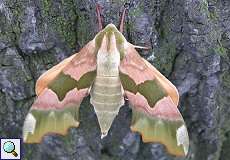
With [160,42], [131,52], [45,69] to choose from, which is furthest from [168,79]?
[45,69]

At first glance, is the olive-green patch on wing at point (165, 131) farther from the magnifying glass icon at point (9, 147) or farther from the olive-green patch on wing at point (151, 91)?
the magnifying glass icon at point (9, 147)

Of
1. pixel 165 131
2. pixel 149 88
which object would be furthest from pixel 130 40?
pixel 165 131

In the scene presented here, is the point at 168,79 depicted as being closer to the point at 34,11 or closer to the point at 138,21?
the point at 138,21

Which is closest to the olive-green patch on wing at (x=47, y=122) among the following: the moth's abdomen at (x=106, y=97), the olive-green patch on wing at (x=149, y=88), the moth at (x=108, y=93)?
the moth at (x=108, y=93)

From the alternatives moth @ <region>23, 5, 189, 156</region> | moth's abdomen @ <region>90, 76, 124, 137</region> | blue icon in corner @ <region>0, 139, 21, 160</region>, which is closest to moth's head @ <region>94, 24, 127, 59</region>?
moth @ <region>23, 5, 189, 156</region>

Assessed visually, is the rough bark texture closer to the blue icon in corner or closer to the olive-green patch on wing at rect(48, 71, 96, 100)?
the blue icon in corner
